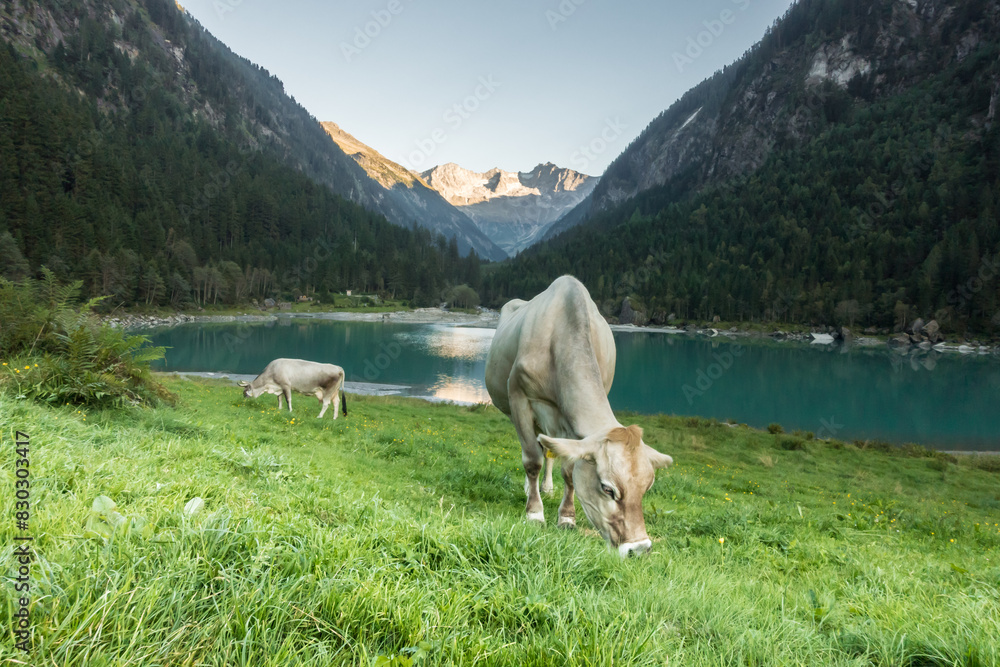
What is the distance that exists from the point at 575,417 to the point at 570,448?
2.16ft

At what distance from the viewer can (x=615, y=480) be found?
3.87 meters

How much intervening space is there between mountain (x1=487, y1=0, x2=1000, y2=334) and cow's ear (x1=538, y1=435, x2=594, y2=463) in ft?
348

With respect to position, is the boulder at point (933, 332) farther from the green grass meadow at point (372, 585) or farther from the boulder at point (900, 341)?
the green grass meadow at point (372, 585)

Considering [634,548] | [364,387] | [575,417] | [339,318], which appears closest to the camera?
[634,548]

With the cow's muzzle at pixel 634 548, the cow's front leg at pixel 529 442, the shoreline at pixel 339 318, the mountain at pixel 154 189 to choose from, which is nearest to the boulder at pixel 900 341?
the shoreline at pixel 339 318

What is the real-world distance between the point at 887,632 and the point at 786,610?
0.52m

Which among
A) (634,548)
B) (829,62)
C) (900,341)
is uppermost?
(829,62)

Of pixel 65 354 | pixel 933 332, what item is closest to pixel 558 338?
pixel 65 354

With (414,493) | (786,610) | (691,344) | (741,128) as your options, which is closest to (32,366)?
(414,493)

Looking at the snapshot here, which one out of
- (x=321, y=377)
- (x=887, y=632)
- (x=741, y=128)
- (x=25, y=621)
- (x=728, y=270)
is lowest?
(x=321, y=377)

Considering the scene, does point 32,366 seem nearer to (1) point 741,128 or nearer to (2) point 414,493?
(2) point 414,493

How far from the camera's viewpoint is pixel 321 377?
642 inches

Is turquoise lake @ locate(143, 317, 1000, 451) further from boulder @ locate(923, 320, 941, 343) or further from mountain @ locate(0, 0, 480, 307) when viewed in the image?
mountain @ locate(0, 0, 480, 307)

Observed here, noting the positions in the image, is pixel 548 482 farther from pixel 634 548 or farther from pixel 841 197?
pixel 841 197
